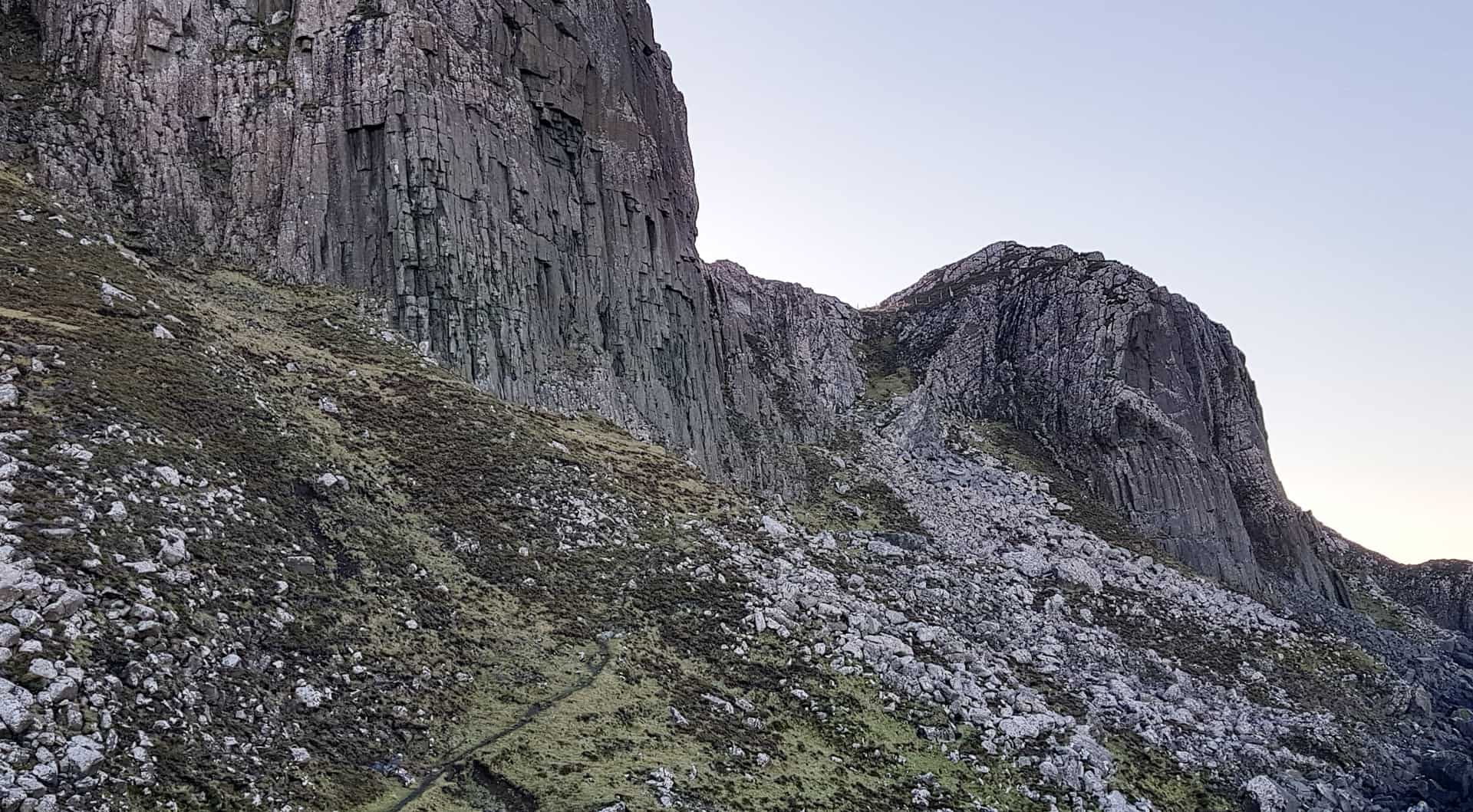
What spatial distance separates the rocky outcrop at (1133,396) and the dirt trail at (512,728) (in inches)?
2062

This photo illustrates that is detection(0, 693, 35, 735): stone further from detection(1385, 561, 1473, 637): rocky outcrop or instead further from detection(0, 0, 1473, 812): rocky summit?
detection(1385, 561, 1473, 637): rocky outcrop

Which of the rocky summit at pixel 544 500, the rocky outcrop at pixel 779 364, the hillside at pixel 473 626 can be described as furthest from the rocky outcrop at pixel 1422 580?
the rocky outcrop at pixel 779 364

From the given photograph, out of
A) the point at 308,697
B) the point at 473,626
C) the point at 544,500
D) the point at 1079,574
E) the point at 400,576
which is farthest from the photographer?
the point at 1079,574

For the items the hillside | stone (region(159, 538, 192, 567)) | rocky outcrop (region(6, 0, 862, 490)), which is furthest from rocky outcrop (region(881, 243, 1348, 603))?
stone (region(159, 538, 192, 567))

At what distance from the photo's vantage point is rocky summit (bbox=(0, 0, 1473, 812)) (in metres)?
25.4

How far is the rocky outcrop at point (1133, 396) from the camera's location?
75.1m

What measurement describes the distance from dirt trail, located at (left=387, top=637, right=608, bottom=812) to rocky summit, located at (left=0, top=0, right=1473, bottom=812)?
19 cm

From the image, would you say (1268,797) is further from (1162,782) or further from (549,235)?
(549,235)

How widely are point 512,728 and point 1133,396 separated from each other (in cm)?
6304

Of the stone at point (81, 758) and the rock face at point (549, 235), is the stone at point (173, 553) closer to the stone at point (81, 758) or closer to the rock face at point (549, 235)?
the stone at point (81, 758)

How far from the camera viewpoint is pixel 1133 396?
256 ft

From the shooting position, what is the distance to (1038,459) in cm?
7762

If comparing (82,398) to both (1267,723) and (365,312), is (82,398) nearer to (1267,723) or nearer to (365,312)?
(365,312)

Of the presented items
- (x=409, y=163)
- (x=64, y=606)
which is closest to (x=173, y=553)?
(x=64, y=606)
